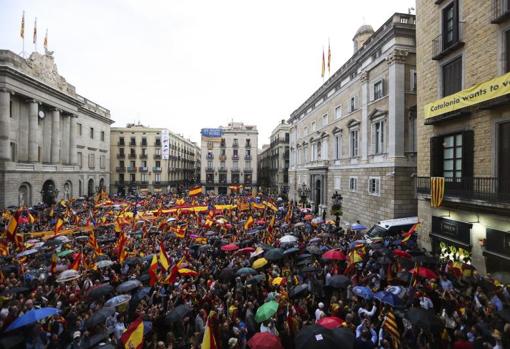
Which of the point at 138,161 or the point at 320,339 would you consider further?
the point at 138,161

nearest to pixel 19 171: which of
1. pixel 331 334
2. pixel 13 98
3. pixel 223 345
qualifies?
pixel 13 98

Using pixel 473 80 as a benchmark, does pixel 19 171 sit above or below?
below

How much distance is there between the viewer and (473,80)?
13.2 metres

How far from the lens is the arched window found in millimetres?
33591

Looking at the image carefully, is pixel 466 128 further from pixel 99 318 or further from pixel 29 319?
pixel 29 319

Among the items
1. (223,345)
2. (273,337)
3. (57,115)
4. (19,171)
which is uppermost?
(57,115)

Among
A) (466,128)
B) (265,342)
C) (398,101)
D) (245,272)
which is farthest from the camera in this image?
(398,101)

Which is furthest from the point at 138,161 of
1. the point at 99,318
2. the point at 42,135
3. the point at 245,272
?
the point at 99,318

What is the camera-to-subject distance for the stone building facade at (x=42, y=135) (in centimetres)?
3155

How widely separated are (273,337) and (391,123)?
17815mm

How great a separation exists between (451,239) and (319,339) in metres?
12.2

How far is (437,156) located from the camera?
15.4m

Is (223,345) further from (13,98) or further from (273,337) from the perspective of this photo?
(13,98)

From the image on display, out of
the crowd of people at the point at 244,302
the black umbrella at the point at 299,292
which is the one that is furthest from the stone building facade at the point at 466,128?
the black umbrella at the point at 299,292
